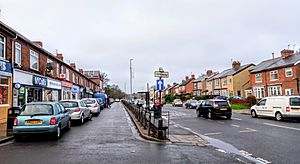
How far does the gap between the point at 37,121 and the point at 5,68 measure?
26.3ft

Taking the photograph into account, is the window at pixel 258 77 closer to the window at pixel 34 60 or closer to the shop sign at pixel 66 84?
the shop sign at pixel 66 84

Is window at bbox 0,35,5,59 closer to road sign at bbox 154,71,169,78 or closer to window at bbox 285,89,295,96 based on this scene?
road sign at bbox 154,71,169,78

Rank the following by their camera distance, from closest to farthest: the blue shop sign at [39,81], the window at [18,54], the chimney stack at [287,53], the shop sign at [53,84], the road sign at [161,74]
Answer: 1. the road sign at [161,74]
2. the window at [18,54]
3. the blue shop sign at [39,81]
4. the shop sign at [53,84]
5. the chimney stack at [287,53]

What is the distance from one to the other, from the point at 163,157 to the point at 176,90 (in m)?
94.0

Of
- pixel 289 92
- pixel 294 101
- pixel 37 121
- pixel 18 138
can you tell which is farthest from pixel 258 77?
pixel 18 138

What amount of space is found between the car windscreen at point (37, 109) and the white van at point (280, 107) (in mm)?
15252

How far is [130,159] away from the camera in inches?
273

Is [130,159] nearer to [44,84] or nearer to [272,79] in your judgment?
[44,84]

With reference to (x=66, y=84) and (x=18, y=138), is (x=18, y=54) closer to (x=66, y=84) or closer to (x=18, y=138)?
(x=18, y=138)

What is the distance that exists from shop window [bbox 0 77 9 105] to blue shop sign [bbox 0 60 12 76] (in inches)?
19.4

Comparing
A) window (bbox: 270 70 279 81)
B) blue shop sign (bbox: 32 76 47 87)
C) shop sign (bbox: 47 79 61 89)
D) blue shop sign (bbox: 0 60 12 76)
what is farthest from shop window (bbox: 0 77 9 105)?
window (bbox: 270 70 279 81)

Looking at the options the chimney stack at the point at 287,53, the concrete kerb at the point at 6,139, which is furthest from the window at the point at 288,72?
the concrete kerb at the point at 6,139

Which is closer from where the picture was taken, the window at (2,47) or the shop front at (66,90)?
the window at (2,47)

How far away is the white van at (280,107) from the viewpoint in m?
17.5
